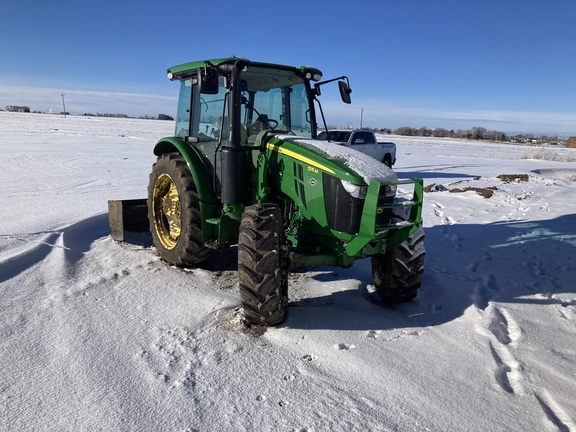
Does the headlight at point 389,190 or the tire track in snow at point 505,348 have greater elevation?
the headlight at point 389,190

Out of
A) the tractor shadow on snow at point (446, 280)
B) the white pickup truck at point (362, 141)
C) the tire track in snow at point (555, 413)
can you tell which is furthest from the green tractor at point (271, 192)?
the white pickup truck at point (362, 141)

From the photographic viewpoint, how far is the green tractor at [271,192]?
12.5 ft

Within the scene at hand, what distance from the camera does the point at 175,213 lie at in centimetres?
548

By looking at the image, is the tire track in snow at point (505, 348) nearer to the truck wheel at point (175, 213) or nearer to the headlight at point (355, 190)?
the headlight at point (355, 190)

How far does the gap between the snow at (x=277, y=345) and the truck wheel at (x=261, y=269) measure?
0.20 meters

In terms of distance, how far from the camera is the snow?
2771 mm

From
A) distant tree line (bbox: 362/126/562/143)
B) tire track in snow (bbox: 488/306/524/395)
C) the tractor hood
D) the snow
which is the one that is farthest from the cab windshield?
distant tree line (bbox: 362/126/562/143)

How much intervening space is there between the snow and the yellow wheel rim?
321 mm

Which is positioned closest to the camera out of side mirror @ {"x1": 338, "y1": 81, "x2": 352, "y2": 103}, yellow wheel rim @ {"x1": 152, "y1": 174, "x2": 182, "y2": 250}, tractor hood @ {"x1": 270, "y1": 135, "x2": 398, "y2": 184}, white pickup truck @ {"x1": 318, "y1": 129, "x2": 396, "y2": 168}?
tractor hood @ {"x1": 270, "y1": 135, "x2": 398, "y2": 184}

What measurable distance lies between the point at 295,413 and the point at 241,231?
5.18 ft

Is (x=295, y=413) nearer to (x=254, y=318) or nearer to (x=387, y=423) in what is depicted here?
(x=387, y=423)

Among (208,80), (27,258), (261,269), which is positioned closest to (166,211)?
(27,258)

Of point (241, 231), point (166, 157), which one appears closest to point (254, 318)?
point (241, 231)

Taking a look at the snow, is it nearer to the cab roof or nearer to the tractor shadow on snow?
the tractor shadow on snow
